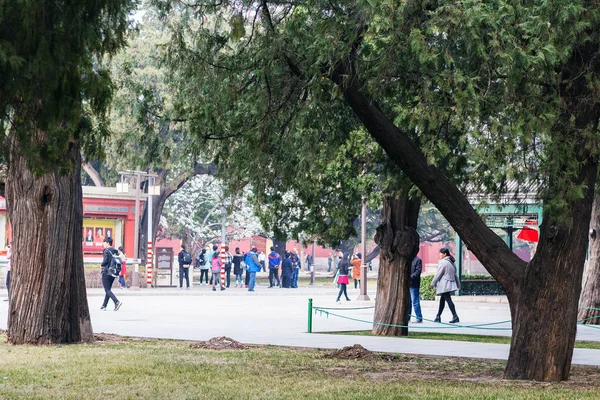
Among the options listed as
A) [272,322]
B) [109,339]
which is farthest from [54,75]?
[272,322]

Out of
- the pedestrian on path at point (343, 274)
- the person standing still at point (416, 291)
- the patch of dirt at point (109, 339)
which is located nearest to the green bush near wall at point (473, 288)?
the pedestrian on path at point (343, 274)

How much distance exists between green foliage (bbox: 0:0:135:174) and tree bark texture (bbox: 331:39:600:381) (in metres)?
4.31

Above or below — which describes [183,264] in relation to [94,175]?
below

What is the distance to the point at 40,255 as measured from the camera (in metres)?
15.4

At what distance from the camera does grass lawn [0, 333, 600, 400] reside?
10203mm

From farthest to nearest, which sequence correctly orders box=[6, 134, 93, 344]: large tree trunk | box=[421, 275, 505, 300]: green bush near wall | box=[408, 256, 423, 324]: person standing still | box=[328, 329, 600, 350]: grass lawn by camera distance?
box=[421, 275, 505, 300]: green bush near wall, box=[408, 256, 423, 324]: person standing still, box=[328, 329, 600, 350]: grass lawn, box=[6, 134, 93, 344]: large tree trunk

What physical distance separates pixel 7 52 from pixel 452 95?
18.4ft

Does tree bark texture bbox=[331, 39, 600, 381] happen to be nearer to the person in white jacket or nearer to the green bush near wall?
the person in white jacket

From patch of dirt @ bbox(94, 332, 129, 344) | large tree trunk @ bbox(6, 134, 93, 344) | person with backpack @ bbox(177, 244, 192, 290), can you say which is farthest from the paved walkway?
person with backpack @ bbox(177, 244, 192, 290)

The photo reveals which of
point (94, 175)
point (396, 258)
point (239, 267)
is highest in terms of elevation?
point (94, 175)

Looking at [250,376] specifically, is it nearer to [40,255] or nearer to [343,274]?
[40,255]

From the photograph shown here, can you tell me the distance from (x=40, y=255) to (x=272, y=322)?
832 cm

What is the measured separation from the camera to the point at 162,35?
4772cm

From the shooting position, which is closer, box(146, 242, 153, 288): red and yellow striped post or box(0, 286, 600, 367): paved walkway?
box(0, 286, 600, 367): paved walkway
